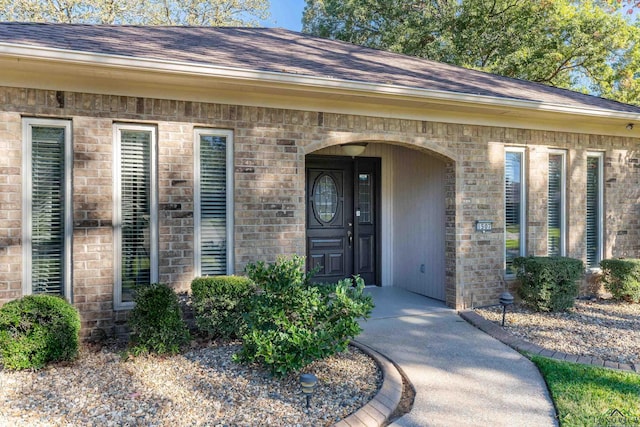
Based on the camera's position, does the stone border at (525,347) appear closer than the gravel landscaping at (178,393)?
No

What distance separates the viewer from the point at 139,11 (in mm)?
16766

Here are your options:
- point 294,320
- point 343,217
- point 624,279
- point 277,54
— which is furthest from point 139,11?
point 624,279

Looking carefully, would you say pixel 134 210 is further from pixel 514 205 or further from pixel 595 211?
pixel 595 211

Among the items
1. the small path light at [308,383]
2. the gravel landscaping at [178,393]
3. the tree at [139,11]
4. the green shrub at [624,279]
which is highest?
the tree at [139,11]

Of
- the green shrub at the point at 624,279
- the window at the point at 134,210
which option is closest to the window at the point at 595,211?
the green shrub at the point at 624,279

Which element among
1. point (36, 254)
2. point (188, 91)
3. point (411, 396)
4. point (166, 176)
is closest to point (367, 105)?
point (188, 91)

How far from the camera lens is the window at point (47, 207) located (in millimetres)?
4598

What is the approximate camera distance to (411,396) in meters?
3.63

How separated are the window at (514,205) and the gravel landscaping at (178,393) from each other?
11.7ft

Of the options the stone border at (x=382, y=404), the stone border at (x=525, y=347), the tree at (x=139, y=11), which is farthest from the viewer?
the tree at (x=139, y=11)

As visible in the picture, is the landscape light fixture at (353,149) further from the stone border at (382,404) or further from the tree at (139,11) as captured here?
the tree at (139,11)

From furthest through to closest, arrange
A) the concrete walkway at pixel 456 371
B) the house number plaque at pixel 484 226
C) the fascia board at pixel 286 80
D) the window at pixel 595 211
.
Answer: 1. the window at pixel 595 211
2. the house number plaque at pixel 484 226
3. the fascia board at pixel 286 80
4. the concrete walkway at pixel 456 371

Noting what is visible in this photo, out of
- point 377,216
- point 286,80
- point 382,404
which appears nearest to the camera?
point 382,404

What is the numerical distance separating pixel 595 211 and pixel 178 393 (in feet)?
23.3
